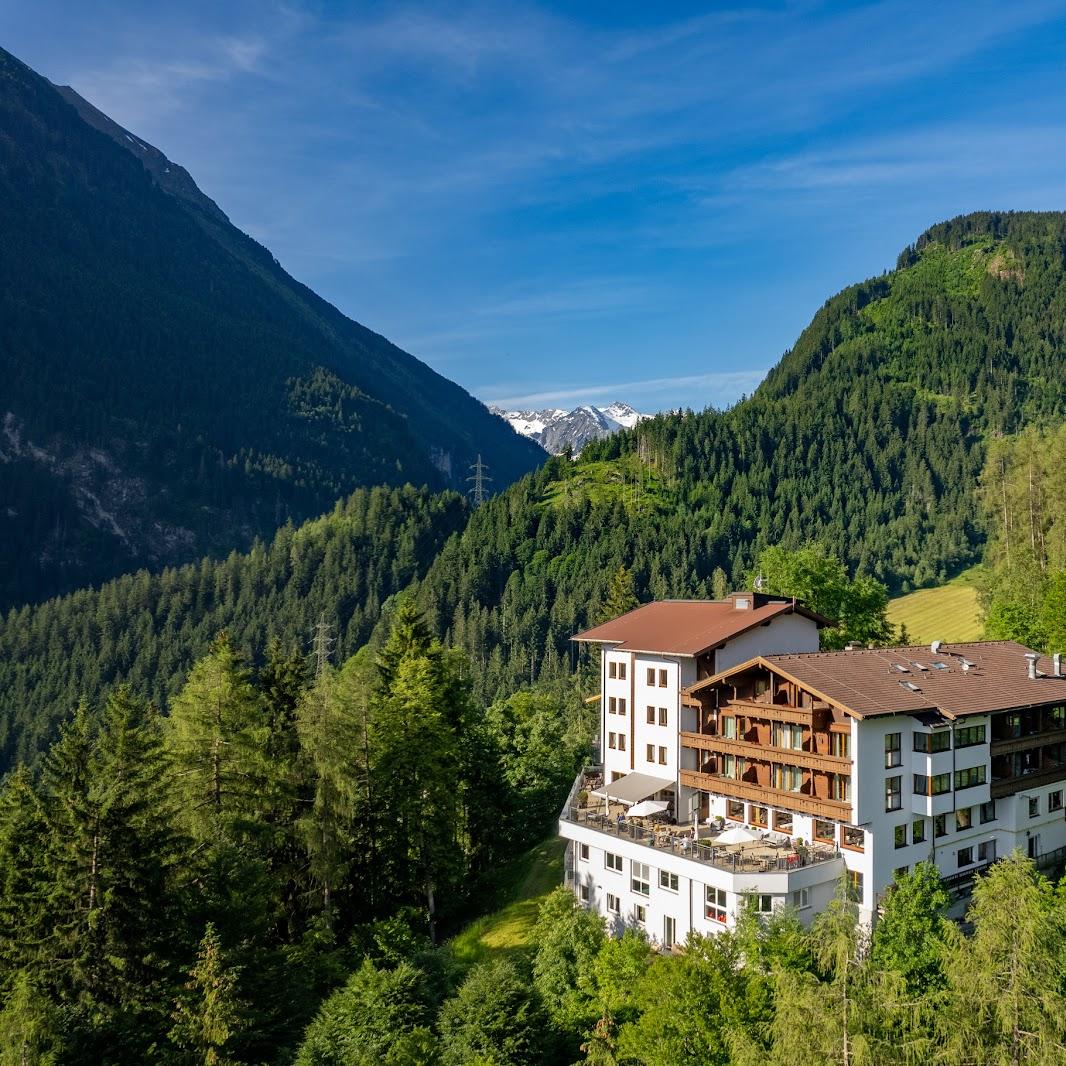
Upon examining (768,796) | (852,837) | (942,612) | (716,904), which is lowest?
(716,904)

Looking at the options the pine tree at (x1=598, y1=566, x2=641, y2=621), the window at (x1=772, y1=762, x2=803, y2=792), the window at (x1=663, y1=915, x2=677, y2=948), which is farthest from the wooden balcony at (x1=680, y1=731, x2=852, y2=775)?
the pine tree at (x1=598, y1=566, x2=641, y2=621)

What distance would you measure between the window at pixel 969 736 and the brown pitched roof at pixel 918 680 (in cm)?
129

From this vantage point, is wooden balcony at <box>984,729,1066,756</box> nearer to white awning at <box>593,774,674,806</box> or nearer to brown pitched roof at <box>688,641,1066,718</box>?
brown pitched roof at <box>688,641,1066,718</box>

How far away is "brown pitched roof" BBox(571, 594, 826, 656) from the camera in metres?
50.3

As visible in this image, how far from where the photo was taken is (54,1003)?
A: 124ft

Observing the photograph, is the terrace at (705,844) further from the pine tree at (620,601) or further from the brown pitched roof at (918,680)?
the pine tree at (620,601)

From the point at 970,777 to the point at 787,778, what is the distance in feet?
29.2

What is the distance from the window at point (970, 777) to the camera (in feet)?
141

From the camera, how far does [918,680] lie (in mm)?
45094

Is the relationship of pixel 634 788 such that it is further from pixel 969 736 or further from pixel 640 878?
pixel 969 736

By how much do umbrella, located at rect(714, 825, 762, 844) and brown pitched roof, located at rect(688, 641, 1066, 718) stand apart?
765cm

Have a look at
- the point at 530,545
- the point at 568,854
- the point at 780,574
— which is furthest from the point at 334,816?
the point at 530,545

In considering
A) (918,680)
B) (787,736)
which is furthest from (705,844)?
(918,680)

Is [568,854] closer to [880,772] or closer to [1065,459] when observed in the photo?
[880,772]
